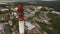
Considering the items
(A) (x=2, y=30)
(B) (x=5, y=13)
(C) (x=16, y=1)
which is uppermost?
(C) (x=16, y=1)

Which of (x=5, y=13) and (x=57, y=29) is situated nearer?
(x=57, y=29)

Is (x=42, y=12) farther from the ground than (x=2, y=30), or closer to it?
farther from the ground

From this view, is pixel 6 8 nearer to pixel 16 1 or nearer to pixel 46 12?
pixel 16 1

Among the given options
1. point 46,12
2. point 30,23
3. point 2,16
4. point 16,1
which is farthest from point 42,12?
point 2,16

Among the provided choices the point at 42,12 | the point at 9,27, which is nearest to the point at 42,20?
the point at 42,12

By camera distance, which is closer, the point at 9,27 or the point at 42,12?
the point at 9,27

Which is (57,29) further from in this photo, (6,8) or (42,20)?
(6,8)

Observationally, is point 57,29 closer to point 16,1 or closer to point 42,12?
point 42,12

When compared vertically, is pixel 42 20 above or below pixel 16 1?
below
